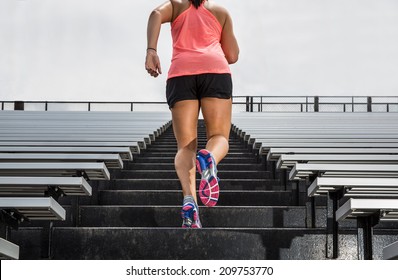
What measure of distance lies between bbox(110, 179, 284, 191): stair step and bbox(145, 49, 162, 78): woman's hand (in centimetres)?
157

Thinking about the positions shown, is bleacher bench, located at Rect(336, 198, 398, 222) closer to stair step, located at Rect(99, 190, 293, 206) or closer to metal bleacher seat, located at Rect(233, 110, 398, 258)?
metal bleacher seat, located at Rect(233, 110, 398, 258)

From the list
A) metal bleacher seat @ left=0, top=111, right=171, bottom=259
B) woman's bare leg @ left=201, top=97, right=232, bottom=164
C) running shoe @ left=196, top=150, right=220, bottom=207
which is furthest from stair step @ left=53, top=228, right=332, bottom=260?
woman's bare leg @ left=201, top=97, right=232, bottom=164

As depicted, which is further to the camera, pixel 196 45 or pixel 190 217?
pixel 196 45

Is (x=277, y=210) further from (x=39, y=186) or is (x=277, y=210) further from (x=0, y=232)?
(x=0, y=232)

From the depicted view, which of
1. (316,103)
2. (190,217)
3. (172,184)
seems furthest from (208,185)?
(316,103)

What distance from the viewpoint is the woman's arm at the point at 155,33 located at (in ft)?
13.9

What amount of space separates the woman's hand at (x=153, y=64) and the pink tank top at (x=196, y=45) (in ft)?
0.37

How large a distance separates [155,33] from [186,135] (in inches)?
21.7

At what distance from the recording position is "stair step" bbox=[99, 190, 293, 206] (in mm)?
5180

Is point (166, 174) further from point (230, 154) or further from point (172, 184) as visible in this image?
point (230, 154)

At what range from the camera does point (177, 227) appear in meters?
4.55

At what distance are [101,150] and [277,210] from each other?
4.89 ft

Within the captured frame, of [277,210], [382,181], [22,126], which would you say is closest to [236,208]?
[277,210]

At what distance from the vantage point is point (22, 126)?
8570 millimetres
